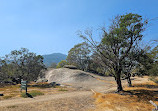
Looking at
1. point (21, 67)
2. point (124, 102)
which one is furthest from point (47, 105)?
point (21, 67)

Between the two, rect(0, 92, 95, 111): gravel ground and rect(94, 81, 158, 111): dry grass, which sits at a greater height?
rect(0, 92, 95, 111): gravel ground

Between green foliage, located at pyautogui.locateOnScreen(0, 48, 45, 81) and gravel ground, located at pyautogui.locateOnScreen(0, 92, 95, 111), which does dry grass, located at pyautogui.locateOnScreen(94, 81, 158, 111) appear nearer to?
gravel ground, located at pyautogui.locateOnScreen(0, 92, 95, 111)

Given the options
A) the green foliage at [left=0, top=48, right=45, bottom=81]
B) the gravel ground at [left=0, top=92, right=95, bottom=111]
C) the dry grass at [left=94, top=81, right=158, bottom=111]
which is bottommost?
the dry grass at [left=94, top=81, right=158, bottom=111]

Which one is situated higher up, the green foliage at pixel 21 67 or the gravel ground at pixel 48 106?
the green foliage at pixel 21 67

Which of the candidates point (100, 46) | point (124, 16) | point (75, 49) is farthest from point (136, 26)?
point (75, 49)

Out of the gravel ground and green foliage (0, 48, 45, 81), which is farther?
green foliage (0, 48, 45, 81)


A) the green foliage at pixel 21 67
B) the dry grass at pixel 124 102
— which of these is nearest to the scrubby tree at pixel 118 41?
the dry grass at pixel 124 102

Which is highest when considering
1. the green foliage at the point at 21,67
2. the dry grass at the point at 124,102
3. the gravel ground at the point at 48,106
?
the green foliage at the point at 21,67

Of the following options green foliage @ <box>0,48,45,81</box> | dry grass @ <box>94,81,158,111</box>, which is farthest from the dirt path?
green foliage @ <box>0,48,45,81</box>

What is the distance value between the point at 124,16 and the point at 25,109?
14.7m

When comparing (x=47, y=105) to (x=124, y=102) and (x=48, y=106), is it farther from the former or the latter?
(x=124, y=102)

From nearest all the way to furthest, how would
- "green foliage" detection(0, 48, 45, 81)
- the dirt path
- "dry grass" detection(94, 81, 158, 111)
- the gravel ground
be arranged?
the gravel ground → the dirt path → "dry grass" detection(94, 81, 158, 111) → "green foliage" detection(0, 48, 45, 81)

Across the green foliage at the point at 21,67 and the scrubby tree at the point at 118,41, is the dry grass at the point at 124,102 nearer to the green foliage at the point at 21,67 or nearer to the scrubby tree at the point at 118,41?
the scrubby tree at the point at 118,41

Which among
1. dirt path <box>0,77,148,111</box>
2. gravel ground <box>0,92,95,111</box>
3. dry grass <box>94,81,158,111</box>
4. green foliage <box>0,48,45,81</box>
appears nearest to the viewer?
gravel ground <box>0,92,95,111</box>
